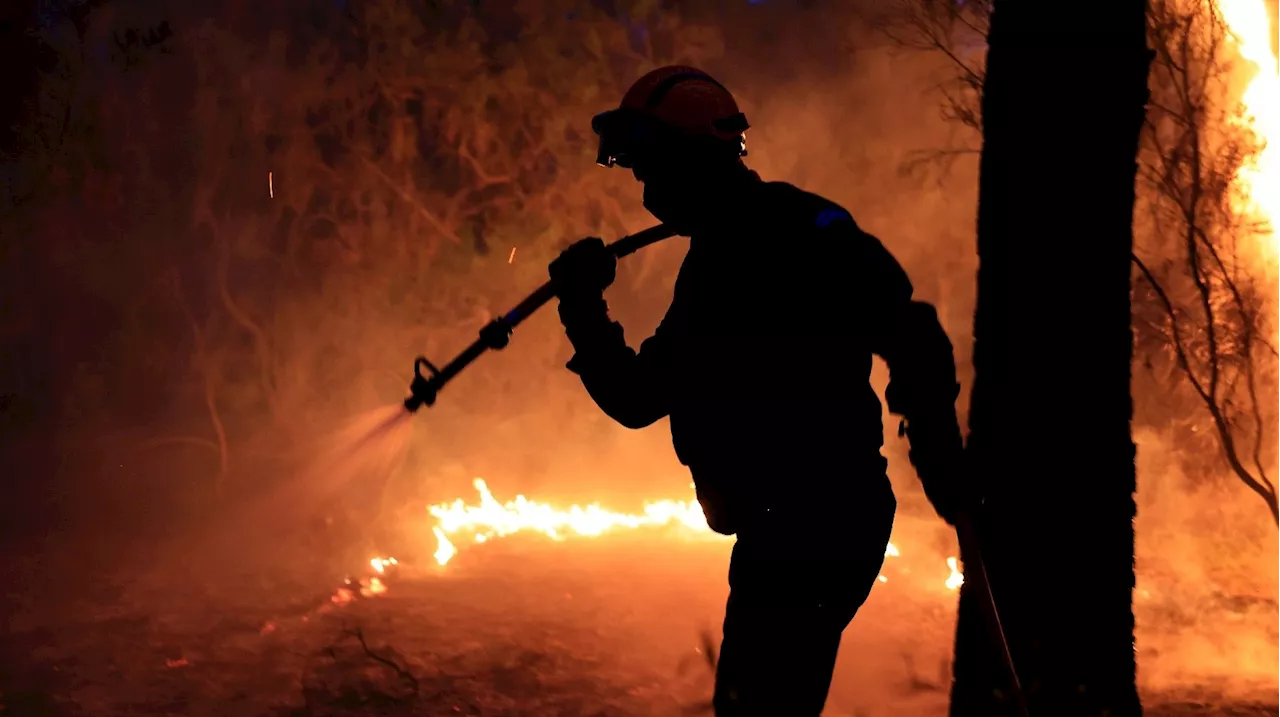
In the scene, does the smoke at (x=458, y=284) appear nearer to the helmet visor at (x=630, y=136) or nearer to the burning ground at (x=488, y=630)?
the burning ground at (x=488, y=630)

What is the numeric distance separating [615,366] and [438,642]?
477 centimetres

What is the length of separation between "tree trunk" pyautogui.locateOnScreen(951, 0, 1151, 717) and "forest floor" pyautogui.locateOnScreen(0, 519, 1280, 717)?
73.4 inches

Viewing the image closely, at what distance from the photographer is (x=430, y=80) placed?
10.9 meters

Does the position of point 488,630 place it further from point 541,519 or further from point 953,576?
point 953,576

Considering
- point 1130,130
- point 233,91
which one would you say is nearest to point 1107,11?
point 1130,130

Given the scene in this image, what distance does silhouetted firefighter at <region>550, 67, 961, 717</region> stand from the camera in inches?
99.1

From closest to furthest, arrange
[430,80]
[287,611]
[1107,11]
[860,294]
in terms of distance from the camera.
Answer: [860,294], [1107,11], [287,611], [430,80]

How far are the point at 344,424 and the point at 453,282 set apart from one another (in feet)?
7.71

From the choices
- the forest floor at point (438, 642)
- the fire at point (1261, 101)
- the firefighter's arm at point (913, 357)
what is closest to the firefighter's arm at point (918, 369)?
the firefighter's arm at point (913, 357)

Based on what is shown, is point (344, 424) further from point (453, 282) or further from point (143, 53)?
point (143, 53)

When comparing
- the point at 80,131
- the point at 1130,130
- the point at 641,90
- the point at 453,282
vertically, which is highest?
the point at 80,131

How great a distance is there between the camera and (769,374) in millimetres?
2549

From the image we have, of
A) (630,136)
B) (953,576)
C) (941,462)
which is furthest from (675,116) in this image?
(953,576)

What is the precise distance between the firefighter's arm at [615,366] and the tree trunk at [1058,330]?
128 cm
